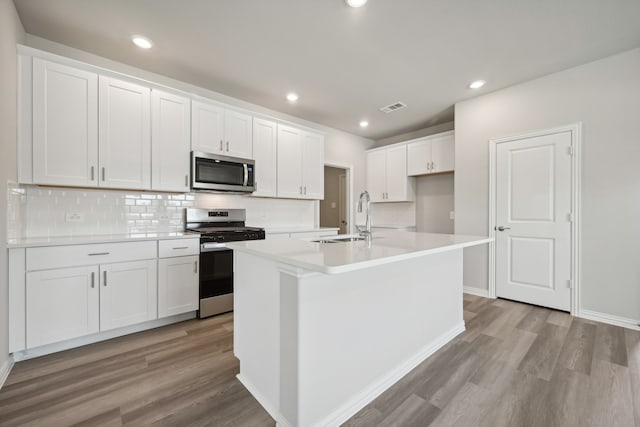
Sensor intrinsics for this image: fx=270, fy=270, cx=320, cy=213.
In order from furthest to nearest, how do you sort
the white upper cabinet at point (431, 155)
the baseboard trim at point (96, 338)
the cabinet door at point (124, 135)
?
the white upper cabinet at point (431, 155)
the cabinet door at point (124, 135)
the baseboard trim at point (96, 338)

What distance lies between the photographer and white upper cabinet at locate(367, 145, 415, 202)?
4824mm

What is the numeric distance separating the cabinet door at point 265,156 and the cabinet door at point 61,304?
1.96 metres

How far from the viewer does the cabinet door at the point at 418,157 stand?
4469mm

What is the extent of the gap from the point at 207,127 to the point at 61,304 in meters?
2.10

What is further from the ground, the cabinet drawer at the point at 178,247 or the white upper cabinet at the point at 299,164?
the white upper cabinet at the point at 299,164

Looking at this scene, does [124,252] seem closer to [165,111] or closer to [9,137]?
[9,137]

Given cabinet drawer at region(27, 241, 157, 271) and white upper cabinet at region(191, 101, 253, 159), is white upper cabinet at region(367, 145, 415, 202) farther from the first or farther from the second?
cabinet drawer at region(27, 241, 157, 271)

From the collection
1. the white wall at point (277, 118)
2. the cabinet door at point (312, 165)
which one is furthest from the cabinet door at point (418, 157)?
the cabinet door at point (312, 165)

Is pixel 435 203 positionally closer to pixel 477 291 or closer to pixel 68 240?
pixel 477 291

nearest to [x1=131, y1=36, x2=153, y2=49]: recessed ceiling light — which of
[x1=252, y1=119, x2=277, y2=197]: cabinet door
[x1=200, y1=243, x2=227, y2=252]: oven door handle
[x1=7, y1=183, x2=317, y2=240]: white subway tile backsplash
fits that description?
[x1=252, y1=119, x2=277, y2=197]: cabinet door

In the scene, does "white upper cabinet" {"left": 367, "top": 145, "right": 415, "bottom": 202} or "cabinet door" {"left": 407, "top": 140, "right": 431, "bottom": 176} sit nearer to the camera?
"cabinet door" {"left": 407, "top": 140, "right": 431, "bottom": 176}

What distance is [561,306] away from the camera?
117 inches

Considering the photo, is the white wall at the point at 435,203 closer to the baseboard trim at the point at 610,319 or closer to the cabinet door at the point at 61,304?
the baseboard trim at the point at 610,319

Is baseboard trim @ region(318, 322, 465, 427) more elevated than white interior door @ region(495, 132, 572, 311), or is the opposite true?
white interior door @ region(495, 132, 572, 311)
